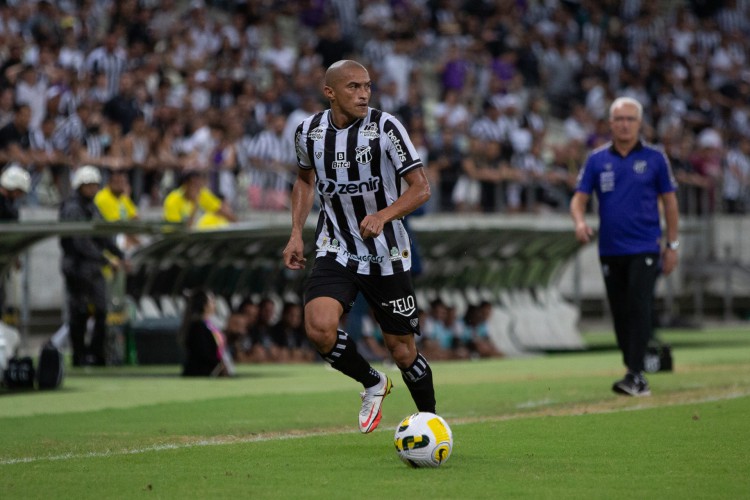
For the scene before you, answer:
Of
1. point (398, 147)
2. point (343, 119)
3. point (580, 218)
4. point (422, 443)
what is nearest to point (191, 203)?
point (580, 218)

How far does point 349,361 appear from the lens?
8.38 meters

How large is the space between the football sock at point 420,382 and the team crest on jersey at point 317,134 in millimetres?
1427

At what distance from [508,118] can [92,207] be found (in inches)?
445

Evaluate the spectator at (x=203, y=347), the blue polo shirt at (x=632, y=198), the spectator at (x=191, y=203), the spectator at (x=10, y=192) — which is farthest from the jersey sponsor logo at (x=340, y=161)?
the spectator at (x=191, y=203)

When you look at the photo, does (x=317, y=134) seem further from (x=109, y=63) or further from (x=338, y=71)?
(x=109, y=63)

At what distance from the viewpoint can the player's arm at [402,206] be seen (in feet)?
25.9

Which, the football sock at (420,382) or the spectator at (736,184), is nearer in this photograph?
the football sock at (420,382)

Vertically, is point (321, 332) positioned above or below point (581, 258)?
above

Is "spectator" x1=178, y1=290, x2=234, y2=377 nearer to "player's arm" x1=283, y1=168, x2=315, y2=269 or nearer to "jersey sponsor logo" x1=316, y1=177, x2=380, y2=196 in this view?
"player's arm" x1=283, y1=168, x2=315, y2=269

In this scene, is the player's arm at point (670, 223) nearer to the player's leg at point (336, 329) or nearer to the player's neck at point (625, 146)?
the player's neck at point (625, 146)

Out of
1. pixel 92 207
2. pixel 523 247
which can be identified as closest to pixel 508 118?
pixel 523 247

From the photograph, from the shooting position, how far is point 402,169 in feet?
26.8

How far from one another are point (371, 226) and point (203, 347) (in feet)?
26.5

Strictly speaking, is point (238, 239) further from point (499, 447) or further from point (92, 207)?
point (499, 447)
